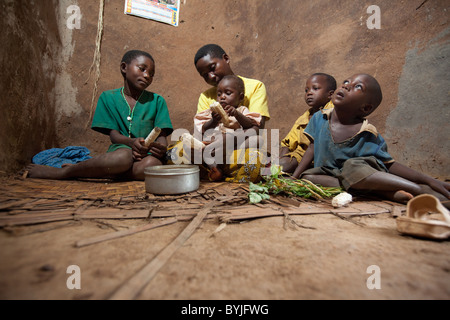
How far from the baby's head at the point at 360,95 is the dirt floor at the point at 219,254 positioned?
34.2 inches

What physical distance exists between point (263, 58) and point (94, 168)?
10.7 feet

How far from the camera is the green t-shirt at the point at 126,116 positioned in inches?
80.5

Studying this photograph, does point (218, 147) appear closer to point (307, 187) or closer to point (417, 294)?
point (307, 187)

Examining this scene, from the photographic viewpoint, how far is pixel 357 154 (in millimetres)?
1579

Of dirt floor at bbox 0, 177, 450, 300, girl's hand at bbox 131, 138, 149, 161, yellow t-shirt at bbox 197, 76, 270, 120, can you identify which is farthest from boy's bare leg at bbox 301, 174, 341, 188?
girl's hand at bbox 131, 138, 149, 161

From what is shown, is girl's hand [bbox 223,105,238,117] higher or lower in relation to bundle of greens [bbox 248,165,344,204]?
higher

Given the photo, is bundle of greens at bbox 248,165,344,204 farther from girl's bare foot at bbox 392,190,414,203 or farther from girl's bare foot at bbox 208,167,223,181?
girl's bare foot at bbox 208,167,223,181

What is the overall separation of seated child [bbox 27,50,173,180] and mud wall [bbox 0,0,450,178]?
698 mm

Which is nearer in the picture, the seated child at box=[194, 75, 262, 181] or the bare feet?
the bare feet

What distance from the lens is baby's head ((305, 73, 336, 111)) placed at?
229 cm

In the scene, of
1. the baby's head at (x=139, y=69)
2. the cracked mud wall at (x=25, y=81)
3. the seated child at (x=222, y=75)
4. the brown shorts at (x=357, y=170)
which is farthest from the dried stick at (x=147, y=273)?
the cracked mud wall at (x=25, y=81)

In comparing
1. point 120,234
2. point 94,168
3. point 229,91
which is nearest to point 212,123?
point 229,91

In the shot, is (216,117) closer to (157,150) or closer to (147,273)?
(157,150)

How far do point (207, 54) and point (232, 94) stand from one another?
602 mm
